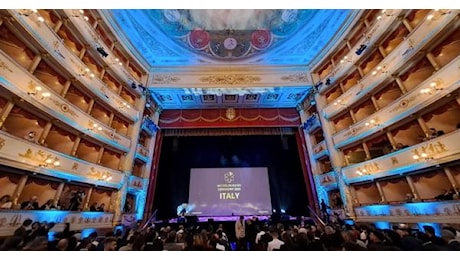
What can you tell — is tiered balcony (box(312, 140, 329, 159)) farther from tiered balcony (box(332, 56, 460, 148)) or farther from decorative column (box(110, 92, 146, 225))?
decorative column (box(110, 92, 146, 225))


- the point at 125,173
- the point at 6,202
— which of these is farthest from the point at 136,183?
the point at 6,202

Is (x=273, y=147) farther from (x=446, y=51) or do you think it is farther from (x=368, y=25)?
(x=446, y=51)

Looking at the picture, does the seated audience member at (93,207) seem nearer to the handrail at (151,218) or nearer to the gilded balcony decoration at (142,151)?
the handrail at (151,218)

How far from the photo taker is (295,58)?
1170cm

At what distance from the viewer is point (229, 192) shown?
10.8 m

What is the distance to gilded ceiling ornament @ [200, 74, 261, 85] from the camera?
11.5m

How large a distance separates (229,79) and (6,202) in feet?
32.4

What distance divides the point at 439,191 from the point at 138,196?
473 inches

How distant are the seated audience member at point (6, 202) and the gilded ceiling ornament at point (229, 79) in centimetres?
887

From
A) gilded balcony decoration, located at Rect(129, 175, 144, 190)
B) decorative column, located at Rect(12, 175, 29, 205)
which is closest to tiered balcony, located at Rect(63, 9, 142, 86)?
gilded balcony decoration, located at Rect(129, 175, 144, 190)

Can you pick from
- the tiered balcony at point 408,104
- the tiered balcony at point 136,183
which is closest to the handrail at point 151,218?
the tiered balcony at point 136,183

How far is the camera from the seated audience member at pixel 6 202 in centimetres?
516

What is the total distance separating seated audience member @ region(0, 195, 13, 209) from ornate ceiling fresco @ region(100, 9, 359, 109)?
23.8 feet

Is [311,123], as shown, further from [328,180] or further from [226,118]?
[226,118]
